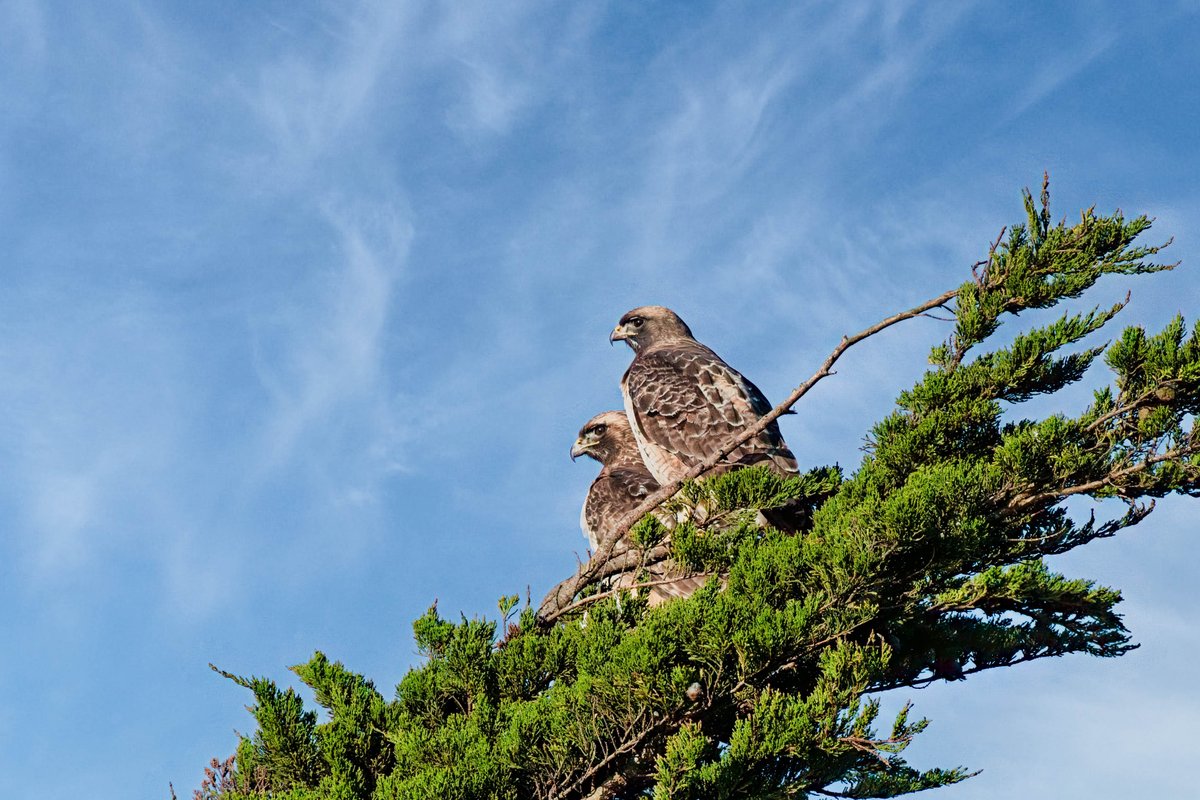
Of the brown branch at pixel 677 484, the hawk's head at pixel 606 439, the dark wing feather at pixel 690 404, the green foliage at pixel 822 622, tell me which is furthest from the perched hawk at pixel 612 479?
the green foliage at pixel 822 622

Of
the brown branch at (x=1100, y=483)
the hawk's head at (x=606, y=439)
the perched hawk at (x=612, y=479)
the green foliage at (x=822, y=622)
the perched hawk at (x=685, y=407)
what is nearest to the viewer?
the green foliage at (x=822, y=622)

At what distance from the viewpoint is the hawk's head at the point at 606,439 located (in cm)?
1085

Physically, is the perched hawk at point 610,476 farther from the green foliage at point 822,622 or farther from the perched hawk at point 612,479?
the green foliage at point 822,622

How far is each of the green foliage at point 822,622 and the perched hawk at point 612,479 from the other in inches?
98.5

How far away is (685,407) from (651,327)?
6.25ft

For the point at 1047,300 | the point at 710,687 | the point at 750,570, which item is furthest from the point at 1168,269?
the point at 710,687

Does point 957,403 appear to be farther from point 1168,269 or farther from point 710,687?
point 710,687

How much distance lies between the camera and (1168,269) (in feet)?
20.1

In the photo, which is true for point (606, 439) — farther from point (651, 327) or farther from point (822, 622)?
point (822, 622)

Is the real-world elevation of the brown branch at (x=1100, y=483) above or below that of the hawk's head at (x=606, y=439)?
below

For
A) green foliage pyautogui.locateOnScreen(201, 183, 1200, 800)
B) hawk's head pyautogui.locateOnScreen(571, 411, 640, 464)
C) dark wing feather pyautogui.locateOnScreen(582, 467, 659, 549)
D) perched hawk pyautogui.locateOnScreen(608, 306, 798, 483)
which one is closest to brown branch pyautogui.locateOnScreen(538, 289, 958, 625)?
green foliage pyautogui.locateOnScreen(201, 183, 1200, 800)

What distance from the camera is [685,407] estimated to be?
930 centimetres

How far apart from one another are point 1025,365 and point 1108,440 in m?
0.60

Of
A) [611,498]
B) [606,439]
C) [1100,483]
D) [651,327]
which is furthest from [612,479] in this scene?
[1100,483]
